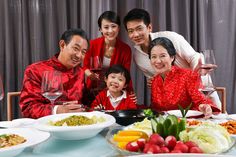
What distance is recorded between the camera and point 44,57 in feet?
12.1

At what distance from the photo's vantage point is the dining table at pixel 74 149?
1108 mm

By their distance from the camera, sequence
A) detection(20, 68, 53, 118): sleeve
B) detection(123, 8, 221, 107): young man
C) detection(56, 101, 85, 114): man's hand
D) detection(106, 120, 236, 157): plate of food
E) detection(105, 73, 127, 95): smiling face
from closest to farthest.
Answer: detection(106, 120, 236, 157): plate of food, detection(56, 101, 85, 114): man's hand, detection(20, 68, 53, 118): sleeve, detection(105, 73, 127, 95): smiling face, detection(123, 8, 221, 107): young man

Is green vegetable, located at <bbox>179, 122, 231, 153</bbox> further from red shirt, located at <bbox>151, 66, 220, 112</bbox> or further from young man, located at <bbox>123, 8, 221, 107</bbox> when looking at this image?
young man, located at <bbox>123, 8, 221, 107</bbox>

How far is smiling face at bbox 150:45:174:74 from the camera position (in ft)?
7.34

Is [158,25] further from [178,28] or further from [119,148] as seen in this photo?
[119,148]

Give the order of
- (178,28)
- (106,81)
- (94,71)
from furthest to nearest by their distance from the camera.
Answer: (178,28), (106,81), (94,71)

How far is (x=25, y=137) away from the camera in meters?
1.22

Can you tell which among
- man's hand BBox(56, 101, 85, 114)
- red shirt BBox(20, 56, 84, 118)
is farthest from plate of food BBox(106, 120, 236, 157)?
red shirt BBox(20, 56, 84, 118)

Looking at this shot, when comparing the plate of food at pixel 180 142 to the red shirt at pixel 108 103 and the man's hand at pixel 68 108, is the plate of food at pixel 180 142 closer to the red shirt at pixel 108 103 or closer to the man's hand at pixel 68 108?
the man's hand at pixel 68 108

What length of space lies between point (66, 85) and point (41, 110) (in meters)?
0.34

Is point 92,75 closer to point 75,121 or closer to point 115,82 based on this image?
point 115,82

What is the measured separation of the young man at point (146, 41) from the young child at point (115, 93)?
309 mm

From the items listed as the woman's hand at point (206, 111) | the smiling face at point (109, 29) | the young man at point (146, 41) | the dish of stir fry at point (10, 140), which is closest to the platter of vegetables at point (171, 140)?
the dish of stir fry at point (10, 140)

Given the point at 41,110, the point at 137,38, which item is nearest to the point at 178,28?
the point at 137,38
